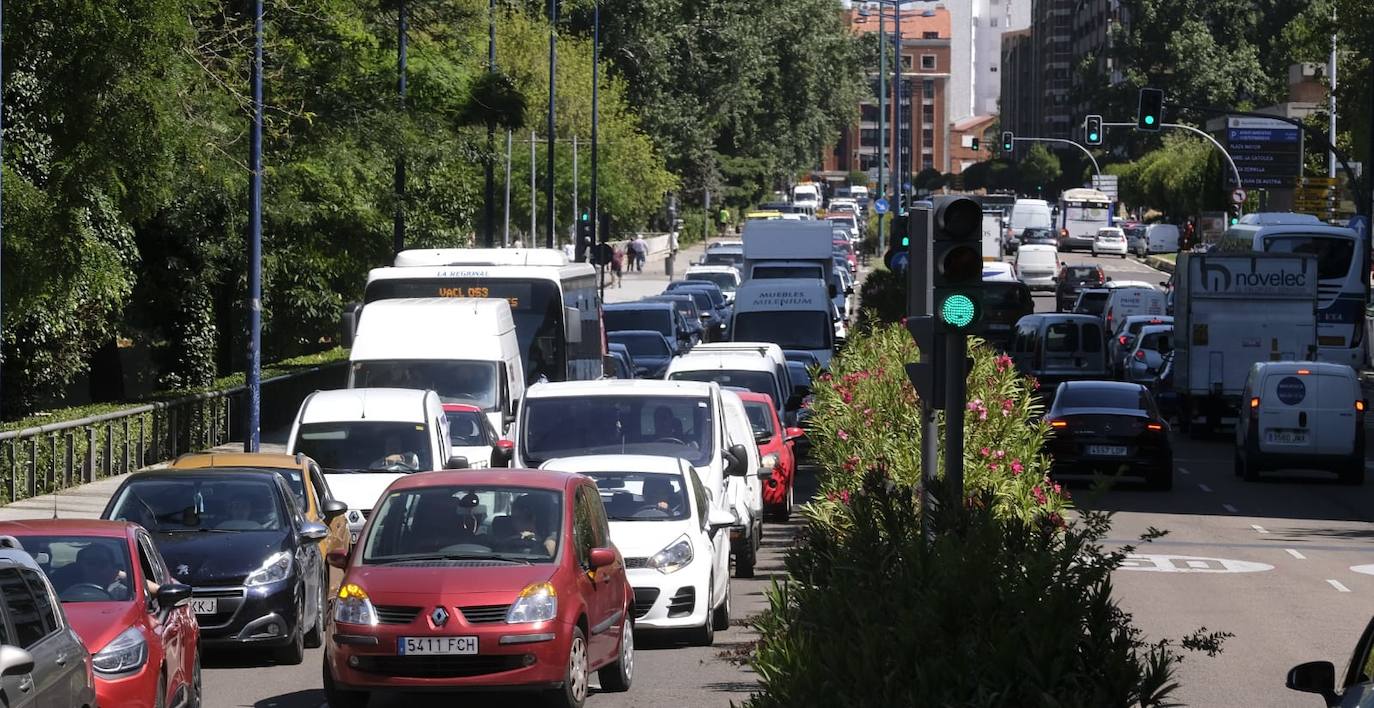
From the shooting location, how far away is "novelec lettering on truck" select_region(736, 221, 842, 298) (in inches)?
2007

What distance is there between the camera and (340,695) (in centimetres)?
1179

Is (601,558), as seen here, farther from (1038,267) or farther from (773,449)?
(1038,267)

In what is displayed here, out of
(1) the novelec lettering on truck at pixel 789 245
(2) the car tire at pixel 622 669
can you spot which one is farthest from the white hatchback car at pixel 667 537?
(1) the novelec lettering on truck at pixel 789 245

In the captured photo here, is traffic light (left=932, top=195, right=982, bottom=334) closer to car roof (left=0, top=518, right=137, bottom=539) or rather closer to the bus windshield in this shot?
car roof (left=0, top=518, right=137, bottom=539)

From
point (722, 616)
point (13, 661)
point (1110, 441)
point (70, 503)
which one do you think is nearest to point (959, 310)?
point (722, 616)

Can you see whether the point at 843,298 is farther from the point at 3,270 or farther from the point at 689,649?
the point at 689,649

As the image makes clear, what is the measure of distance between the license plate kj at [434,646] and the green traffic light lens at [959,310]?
326cm

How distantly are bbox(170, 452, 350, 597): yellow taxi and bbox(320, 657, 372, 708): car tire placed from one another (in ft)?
13.0

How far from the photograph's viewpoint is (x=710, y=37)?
91.6 meters

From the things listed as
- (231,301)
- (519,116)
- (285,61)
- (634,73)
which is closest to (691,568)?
(285,61)

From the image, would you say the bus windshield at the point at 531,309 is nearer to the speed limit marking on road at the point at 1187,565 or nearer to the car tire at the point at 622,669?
the speed limit marking on road at the point at 1187,565

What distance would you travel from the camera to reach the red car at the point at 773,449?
22.9 meters

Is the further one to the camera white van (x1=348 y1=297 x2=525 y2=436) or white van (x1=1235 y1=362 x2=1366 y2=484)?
white van (x1=1235 y1=362 x2=1366 y2=484)

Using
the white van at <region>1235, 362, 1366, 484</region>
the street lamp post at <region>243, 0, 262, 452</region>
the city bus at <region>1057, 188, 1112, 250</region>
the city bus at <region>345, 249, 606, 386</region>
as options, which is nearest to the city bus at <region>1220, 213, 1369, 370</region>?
the white van at <region>1235, 362, 1366, 484</region>
